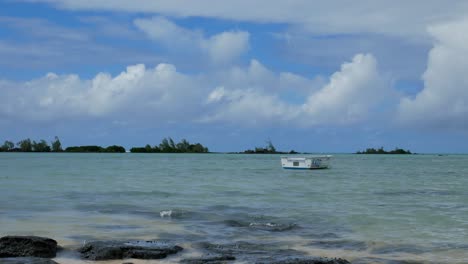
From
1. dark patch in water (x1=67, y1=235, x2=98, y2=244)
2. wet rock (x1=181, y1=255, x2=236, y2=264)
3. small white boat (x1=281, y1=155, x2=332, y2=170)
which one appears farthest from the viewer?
small white boat (x1=281, y1=155, x2=332, y2=170)

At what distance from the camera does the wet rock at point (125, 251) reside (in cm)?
1139

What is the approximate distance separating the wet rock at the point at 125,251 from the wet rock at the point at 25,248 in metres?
0.72

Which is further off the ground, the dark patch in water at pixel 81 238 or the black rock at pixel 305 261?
the black rock at pixel 305 261

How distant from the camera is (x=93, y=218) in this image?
61.8 ft

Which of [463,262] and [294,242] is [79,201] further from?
[463,262]

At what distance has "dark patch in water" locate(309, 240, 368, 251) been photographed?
1401cm

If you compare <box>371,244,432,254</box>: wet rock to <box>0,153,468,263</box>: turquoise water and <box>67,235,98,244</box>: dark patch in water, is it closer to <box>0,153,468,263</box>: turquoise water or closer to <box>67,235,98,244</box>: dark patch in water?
<box>0,153,468,263</box>: turquoise water

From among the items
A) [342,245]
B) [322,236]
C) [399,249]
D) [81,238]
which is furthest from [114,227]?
[399,249]

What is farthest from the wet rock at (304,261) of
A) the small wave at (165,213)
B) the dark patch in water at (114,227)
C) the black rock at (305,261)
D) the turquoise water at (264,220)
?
the small wave at (165,213)

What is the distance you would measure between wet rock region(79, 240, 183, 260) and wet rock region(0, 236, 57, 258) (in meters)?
0.72

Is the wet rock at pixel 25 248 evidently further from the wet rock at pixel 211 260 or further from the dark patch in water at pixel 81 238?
the wet rock at pixel 211 260

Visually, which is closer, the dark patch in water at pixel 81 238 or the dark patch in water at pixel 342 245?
the dark patch in water at pixel 342 245

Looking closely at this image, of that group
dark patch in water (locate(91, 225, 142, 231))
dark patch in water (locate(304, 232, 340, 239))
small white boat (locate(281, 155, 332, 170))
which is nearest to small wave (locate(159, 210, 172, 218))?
dark patch in water (locate(91, 225, 142, 231))

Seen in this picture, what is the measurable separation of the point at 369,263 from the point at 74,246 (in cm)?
648
